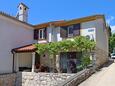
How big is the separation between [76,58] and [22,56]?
6409mm

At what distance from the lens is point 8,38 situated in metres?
20.7

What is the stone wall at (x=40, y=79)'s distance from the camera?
1753cm

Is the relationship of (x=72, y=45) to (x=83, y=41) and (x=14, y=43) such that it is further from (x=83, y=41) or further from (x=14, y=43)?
(x=14, y=43)

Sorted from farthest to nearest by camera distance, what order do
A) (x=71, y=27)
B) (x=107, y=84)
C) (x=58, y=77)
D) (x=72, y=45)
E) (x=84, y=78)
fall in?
(x=71, y=27) < (x=72, y=45) < (x=58, y=77) < (x=84, y=78) < (x=107, y=84)

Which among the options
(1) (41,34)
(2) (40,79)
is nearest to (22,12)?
(1) (41,34)

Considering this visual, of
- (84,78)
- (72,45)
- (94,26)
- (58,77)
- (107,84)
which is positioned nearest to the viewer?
(107,84)

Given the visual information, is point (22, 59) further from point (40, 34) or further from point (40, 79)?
point (40, 79)

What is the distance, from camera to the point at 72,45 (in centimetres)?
1922

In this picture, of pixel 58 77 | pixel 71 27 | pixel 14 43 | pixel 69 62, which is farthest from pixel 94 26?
pixel 14 43

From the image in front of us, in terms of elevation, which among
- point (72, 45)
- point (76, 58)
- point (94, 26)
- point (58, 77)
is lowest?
point (58, 77)

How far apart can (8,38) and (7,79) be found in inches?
168

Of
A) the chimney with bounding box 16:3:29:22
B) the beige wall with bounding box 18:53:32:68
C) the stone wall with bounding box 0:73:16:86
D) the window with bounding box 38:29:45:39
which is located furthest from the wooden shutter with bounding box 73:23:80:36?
the stone wall with bounding box 0:73:16:86

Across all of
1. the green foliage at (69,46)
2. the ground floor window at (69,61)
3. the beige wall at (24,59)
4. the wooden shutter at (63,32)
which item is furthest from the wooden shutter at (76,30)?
the beige wall at (24,59)

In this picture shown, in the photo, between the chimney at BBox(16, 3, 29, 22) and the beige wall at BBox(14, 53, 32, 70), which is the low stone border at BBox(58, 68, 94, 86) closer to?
the beige wall at BBox(14, 53, 32, 70)
